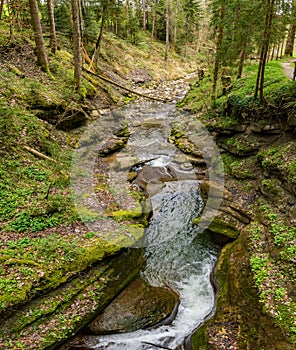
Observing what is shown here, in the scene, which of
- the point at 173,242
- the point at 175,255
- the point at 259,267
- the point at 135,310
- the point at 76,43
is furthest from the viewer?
the point at 76,43

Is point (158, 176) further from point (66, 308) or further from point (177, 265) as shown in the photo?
point (66, 308)

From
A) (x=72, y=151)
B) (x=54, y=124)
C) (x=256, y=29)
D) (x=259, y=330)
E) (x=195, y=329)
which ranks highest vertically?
(x=256, y=29)

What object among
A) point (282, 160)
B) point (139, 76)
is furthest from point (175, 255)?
point (139, 76)

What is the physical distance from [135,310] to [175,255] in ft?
9.35

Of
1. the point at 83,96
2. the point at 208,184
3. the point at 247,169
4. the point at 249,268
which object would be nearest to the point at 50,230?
the point at 249,268

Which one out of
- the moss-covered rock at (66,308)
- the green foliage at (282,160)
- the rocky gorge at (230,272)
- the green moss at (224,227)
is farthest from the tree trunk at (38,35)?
the green foliage at (282,160)

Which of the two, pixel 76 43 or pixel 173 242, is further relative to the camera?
pixel 76 43

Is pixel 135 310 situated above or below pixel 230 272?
below

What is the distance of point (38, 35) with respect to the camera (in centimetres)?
1348

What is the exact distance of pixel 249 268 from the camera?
7.99m

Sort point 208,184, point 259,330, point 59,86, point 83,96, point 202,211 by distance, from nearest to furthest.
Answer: point 259,330 < point 202,211 < point 208,184 < point 59,86 < point 83,96

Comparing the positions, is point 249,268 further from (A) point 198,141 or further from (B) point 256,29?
(B) point 256,29

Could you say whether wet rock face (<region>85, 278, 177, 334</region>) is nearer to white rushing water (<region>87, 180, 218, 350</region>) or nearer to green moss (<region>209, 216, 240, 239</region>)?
white rushing water (<region>87, 180, 218, 350</region>)

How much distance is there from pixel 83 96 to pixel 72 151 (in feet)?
16.5
